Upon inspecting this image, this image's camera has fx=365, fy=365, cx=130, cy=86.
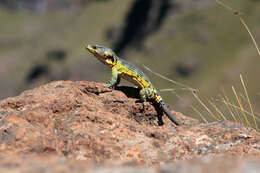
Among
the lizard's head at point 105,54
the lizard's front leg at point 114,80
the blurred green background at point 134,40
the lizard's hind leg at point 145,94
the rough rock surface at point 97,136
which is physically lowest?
the rough rock surface at point 97,136

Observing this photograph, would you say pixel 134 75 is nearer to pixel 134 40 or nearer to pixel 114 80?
pixel 114 80

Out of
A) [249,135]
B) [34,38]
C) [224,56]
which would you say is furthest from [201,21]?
[249,135]

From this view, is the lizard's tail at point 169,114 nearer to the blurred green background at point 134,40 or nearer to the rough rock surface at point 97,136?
the rough rock surface at point 97,136

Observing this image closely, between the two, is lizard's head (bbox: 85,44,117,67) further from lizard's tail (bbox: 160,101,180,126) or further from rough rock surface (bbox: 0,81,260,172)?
rough rock surface (bbox: 0,81,260,172)

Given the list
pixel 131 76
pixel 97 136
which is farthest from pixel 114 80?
pixel 97 136

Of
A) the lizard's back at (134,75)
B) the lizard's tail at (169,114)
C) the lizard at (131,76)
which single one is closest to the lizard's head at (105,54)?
the lizard at (131,76)

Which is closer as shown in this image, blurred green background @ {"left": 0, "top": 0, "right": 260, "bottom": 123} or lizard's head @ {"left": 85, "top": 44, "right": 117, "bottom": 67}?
lizard's head @ {"left": 85, "top": 44, "right": 117, "bottom": 67}

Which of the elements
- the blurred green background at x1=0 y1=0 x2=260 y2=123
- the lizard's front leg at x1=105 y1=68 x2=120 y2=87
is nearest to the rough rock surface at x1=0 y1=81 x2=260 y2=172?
the lizard's front leg at x1=105 y1=68 x2=120 y2=87
